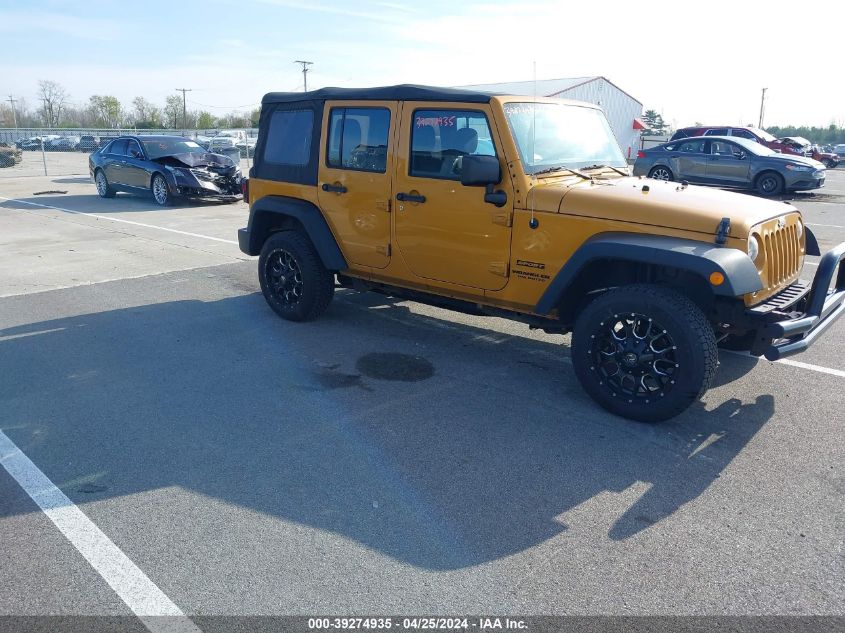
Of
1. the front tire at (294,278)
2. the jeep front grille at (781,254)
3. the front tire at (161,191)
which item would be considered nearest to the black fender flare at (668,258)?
the jeep front grille at (781,254)

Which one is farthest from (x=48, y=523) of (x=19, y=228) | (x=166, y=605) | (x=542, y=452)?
(x=19, y=228)

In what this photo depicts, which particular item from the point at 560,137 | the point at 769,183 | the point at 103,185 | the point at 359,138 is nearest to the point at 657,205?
the point at 560,137

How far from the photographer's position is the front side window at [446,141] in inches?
196

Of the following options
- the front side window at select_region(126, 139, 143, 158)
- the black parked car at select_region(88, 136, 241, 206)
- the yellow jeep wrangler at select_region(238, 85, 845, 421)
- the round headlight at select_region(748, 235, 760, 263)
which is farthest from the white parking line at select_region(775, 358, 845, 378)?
the front side window at select_region(126, 139, 143, 158)

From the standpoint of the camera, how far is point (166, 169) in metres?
15.5

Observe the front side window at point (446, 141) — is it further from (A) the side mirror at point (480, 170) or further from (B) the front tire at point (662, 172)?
(B) the front tire at point (662, 172)

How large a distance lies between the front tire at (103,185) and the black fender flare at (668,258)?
1553 centimetres

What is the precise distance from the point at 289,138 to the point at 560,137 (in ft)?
8.43

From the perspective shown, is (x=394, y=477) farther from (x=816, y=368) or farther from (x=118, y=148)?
Answer: (x=118, y=148)

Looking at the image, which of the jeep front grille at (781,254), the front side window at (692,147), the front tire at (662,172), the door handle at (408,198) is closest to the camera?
the jeep front grille at (781,254)

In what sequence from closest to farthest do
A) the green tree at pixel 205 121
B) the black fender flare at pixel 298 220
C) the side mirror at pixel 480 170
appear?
the side mirror at pixel 480 170 → the black fender flare at pixel 298 220 → the green tree at pixel 205 121

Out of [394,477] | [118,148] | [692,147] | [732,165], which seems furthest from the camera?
[692,147]

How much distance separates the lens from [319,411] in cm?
459

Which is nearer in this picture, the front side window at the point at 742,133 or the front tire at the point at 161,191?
the front tire at the point at 161,191
